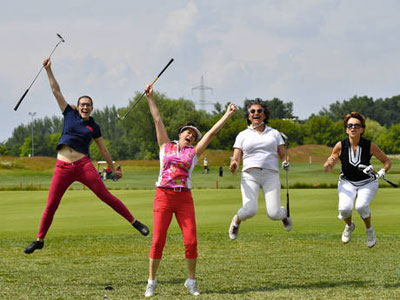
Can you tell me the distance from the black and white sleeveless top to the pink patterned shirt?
10.0ft

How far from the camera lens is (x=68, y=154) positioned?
32.1 feet

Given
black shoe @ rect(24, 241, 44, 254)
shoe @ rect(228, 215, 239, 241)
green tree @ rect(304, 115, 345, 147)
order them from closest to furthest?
black shoe @ rect(24, 241, 44, 254) → shoe @ rect(228, 215, 239, 241) → green tree @ rect(304, 115, 345, 147)

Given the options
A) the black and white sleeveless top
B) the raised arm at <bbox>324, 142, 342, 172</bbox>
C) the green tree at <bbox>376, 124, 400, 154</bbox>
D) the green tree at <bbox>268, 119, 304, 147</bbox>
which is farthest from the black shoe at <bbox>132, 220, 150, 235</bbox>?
the green tree at <bbox>376, 124, 400, 154</bbox>

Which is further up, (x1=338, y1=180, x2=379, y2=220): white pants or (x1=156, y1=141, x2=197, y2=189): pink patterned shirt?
(x1=156, y1=141, x2=197, y2=189): pink patterned shirt

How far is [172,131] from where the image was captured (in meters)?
114

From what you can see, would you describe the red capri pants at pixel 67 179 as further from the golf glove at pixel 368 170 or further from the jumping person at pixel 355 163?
the golf glove at pixel 368 170

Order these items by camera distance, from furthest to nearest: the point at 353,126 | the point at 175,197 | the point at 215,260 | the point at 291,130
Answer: the point at 291,130 < the point at 215,260 < the point at 353,126 < the point at 175,197

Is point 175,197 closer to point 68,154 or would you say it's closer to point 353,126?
point 68,154

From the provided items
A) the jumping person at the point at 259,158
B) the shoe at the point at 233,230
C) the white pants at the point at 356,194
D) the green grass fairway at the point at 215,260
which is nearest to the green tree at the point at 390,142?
the green grass fairway at the point at 215,260

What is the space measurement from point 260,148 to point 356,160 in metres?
1.69

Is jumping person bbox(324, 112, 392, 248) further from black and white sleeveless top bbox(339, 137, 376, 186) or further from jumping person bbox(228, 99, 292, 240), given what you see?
jumping person bbox(228, 99, 292, 240)

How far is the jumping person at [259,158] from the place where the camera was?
999 cm

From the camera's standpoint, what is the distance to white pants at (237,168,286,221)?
1006cm

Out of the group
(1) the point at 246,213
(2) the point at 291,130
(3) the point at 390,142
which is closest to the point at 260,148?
(1) the point at 246,213
